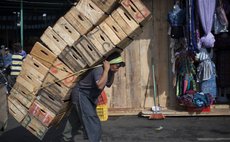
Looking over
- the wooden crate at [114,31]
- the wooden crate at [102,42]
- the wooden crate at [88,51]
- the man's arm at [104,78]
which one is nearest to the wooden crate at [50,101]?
the man's arm at [104,78]

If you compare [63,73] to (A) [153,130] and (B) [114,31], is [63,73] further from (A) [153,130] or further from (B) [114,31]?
(A) [153,130]

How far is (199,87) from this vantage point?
10.1 meters

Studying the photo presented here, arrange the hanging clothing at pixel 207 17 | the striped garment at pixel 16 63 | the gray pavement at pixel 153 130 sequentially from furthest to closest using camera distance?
the striped garment at pixel 16 63 → the hanging clothing at pixel 207 17 → the gray pavement at pixel 153 130

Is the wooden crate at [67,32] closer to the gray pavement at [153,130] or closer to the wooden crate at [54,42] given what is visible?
the wooden crate at [54,42]

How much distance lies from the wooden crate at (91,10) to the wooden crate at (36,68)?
37.4 inches

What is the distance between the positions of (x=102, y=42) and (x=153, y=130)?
3.24 metres

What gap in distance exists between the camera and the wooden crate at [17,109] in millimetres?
6520

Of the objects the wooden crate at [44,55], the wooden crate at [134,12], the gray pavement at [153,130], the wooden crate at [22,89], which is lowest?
the gray pavement at [153,130]

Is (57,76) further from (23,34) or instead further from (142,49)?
(23,34)

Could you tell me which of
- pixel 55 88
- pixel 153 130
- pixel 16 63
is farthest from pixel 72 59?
pixel 16 63

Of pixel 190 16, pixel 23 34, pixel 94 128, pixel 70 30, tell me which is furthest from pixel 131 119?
pixel 23 34

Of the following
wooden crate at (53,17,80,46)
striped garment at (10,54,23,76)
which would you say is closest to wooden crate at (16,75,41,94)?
Result: wooden crate at (53,17,80,46)

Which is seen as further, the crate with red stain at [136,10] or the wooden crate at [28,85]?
the wooden crate at [28,85]

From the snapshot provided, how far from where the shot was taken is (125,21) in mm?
6246
